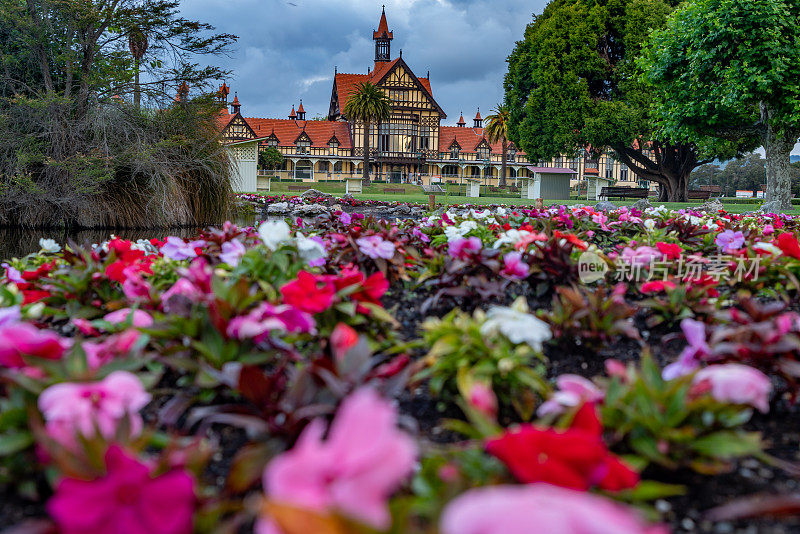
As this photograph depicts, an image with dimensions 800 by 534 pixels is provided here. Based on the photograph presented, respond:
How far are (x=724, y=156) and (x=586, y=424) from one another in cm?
3106

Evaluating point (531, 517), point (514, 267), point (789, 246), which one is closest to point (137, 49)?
point (514, 267)

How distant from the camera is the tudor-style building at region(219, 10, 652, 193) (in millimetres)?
46844

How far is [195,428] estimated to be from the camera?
128 cm

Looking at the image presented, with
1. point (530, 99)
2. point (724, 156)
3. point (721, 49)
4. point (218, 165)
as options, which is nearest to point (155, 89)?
point (218, 165)

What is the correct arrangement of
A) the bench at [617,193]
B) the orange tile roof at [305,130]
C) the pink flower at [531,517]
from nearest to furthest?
the pink flower at [531,517] < the bench at [617,193] < the orange tile roof at [305,130]

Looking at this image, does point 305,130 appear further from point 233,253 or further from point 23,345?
point 23,345

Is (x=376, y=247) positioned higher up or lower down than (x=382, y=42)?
lower down

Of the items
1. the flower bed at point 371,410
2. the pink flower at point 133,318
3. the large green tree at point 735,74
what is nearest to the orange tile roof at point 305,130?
the large green tree at point 735,74

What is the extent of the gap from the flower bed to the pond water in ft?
13.4

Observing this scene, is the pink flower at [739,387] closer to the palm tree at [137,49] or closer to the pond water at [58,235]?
the pond water at [58,235]

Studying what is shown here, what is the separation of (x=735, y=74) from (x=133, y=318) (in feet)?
52.6

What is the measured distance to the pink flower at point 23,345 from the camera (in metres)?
1.08

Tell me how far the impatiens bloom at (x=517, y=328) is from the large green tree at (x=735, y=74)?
1491cm

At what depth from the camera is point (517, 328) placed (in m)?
1.34
